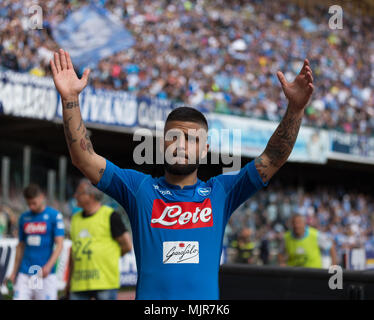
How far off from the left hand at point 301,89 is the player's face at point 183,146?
0.49m

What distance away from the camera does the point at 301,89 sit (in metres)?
3.21

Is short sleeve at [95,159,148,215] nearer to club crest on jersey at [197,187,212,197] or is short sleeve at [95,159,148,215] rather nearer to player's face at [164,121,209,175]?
player's face at [164,121,209,175]

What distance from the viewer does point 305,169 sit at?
26.2 meters

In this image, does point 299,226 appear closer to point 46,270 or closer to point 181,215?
point 46,270

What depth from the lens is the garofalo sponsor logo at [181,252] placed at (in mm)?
3070

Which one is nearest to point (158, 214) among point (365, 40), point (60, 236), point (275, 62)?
point (60, 236)

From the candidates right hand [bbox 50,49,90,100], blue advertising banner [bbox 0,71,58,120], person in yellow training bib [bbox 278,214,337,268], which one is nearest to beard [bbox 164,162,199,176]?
right hand [bbox 50,49,90,100]

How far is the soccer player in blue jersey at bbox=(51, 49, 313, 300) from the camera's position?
3082mm

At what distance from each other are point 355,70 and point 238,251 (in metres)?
15.8

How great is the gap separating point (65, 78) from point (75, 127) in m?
0.28

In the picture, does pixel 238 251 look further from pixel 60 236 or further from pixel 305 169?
pixel 305 169

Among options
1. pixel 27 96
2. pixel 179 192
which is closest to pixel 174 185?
pixel 179 192
